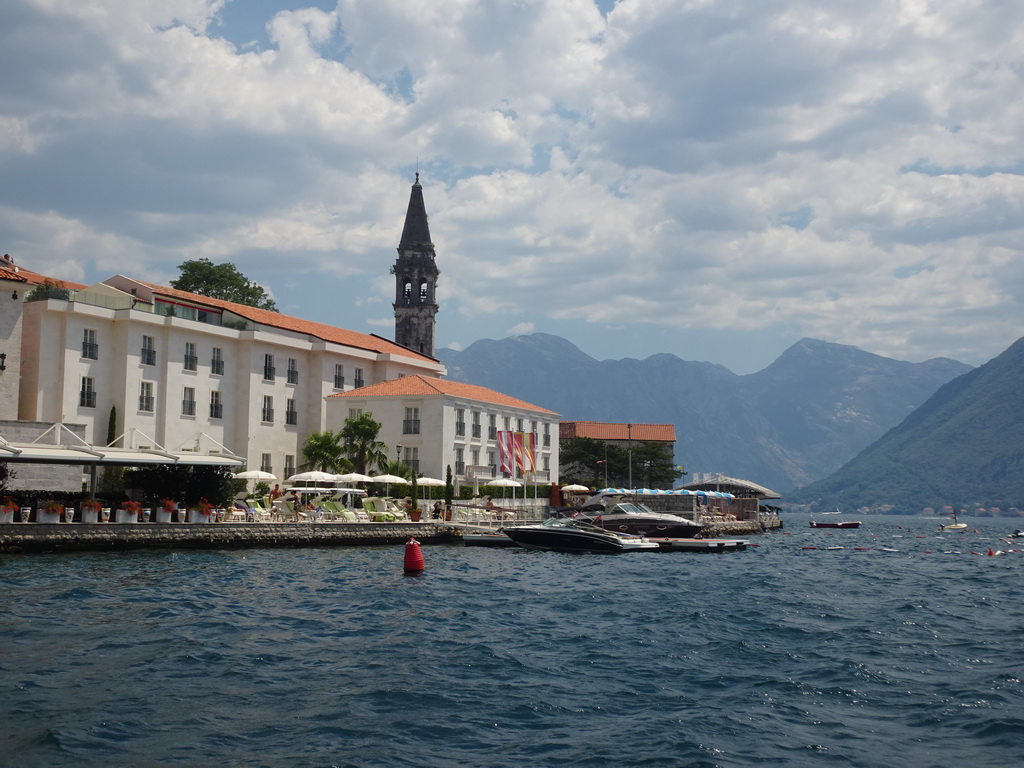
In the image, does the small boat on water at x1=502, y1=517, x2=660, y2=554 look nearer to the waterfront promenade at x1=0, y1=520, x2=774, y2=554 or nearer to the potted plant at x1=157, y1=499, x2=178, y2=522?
the waterfront promenade at x1=0, y1=520, x2=774, y2=554

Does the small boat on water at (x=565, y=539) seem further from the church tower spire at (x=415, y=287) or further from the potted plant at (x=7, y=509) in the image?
the church tower spire at (x=415, y=287)

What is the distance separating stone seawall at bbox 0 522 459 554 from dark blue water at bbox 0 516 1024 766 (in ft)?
10.8

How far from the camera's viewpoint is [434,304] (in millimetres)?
95438

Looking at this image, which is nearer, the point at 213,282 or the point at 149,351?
the point at 149,351

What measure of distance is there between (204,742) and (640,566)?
2956 centimetres

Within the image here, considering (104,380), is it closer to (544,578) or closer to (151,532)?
(151,532)

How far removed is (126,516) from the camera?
120ft

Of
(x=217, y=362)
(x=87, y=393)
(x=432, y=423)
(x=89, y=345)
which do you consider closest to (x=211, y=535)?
(x=87, y=393)

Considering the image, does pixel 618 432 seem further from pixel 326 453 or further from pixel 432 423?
pixel 326 453

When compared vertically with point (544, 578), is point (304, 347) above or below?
above

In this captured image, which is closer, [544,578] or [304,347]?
[544,578]

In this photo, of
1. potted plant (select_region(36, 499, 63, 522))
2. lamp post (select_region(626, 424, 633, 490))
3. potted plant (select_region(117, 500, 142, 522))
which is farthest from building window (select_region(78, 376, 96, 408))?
lamp post (select_region(626, 424, 633, 490))

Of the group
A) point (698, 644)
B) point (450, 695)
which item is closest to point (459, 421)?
point (698, 644)

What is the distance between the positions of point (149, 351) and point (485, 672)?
40.9 metres
